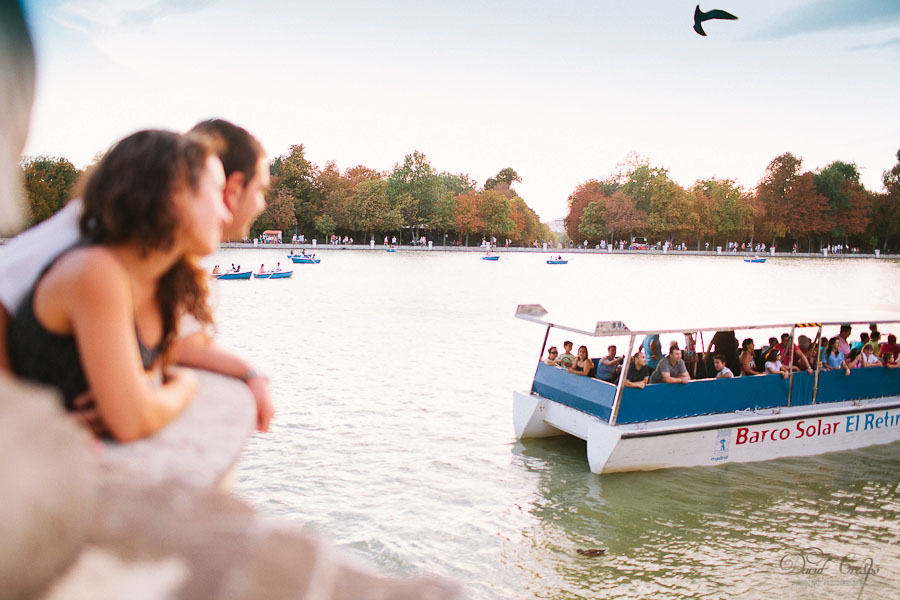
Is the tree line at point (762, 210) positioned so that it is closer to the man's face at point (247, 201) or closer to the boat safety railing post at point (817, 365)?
the boat safety railing post at point (817, 365)

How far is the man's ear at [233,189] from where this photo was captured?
1479 millimetres

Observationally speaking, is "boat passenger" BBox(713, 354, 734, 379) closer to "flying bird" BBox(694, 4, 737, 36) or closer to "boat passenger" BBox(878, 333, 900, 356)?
"boat passenger" BBox(878, 333, 900, 356)

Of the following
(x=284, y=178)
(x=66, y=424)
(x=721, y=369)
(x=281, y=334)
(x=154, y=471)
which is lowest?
(x=281, y=334)

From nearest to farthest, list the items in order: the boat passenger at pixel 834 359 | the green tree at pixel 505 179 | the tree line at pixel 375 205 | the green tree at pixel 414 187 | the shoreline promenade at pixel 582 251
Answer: the boat passenger at pixel 834 359
the tree line at pixel 375 205
the shoreline promenade at pixel 582 251
the green tree at pixel 414 187
the green tree at pixel 505 179

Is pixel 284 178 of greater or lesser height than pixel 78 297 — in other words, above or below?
→ above

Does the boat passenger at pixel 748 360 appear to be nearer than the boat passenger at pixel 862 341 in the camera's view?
Yes

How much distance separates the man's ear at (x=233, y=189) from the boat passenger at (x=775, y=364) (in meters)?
12.9

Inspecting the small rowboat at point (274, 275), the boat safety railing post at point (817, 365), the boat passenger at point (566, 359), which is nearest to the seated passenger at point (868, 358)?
the boat safety railing post at point (817, 365)

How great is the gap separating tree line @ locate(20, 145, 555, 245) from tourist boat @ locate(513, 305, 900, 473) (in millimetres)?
89872

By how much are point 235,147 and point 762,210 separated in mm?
129506

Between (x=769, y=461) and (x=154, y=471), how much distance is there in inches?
544

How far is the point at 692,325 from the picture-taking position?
11891mm

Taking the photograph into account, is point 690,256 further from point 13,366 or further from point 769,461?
point 13,366

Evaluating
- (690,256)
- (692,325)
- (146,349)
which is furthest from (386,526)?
(690,256)
